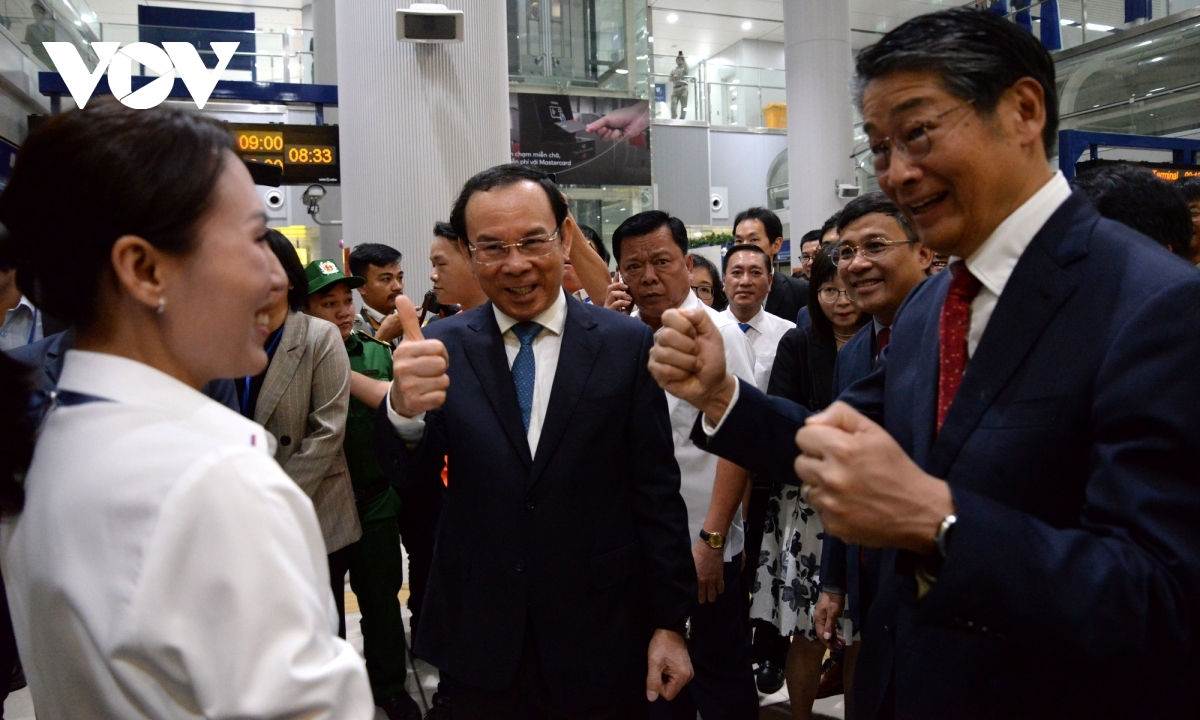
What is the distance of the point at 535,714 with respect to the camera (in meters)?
1.87

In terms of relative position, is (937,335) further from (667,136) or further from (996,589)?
(667,136)

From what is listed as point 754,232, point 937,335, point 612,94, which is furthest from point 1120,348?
point 612,94

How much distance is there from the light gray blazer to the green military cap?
477 millimetres

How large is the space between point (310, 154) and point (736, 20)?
14.2 m

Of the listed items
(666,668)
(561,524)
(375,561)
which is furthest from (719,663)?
(375,561)

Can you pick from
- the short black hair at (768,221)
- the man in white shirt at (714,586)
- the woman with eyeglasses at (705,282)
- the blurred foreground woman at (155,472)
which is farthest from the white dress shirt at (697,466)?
the short black hair at (768,221)

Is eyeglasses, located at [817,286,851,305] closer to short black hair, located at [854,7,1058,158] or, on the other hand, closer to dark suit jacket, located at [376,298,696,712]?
dark suit jacket, located at [376,298,696,712]

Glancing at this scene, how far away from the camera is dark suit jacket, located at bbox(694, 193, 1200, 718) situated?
3.21ft

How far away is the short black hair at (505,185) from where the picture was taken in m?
2.11

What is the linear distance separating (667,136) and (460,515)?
13591 millimetres

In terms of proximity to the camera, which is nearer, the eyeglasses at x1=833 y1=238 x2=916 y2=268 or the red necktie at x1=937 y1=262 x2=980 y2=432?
the red necktie at x1=937 y1=262 x2=980 y2=432

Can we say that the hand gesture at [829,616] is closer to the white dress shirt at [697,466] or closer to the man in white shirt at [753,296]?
the white dress shirt at [697,466]

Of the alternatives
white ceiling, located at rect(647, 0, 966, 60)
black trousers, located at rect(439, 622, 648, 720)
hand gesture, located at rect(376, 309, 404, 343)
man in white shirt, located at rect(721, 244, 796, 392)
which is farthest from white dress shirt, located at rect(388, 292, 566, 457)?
white ceiling, located at rect(647, 0, 966, 60)

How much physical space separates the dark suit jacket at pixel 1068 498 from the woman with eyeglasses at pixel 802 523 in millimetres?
1665
